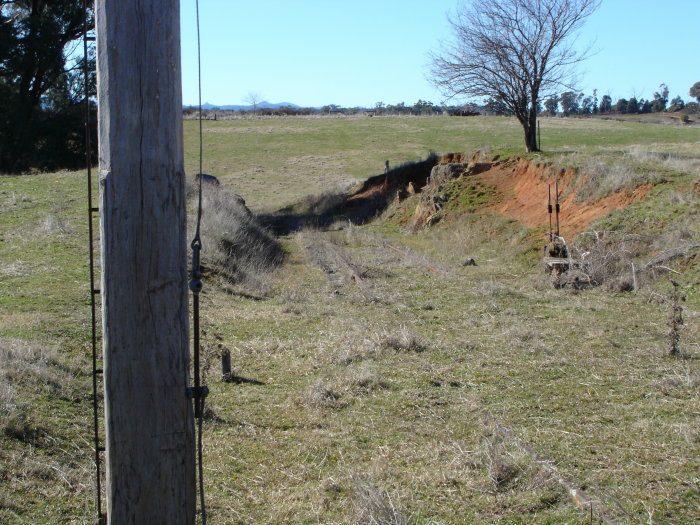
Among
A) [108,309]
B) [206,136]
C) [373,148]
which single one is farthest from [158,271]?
[206,136]

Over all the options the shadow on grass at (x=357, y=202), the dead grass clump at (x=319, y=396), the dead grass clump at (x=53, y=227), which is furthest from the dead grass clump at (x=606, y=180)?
the dead grass clump at (x=53, y=227)

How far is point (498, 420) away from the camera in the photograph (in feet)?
20.3

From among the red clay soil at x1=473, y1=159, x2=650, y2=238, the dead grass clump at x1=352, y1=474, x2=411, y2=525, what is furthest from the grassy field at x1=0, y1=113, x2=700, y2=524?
the red clay soil at x1=473, y1=159, x2=650, y2=238

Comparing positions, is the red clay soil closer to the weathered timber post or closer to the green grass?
the green grass

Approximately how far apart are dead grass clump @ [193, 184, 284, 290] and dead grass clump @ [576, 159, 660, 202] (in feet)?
25.6

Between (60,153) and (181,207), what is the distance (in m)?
32.5

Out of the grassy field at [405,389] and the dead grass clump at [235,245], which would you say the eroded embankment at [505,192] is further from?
the dead grass clump at [235,245]

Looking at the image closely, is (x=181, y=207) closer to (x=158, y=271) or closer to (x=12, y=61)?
(x=158, y=271)

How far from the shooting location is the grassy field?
15.2 ft

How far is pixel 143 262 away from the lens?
2570 millimetres

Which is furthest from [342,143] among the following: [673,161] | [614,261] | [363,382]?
[363,382]

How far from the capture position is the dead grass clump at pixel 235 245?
1452 cm

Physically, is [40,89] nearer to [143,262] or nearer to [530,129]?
[530,129]

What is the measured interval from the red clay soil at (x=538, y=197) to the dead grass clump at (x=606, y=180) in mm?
204
